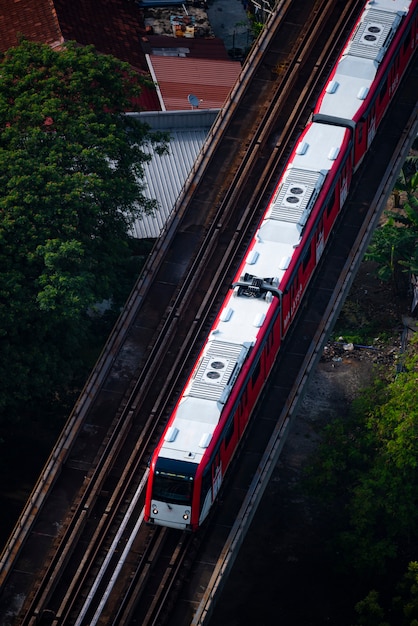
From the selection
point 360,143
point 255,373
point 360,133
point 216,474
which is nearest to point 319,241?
point 360,143

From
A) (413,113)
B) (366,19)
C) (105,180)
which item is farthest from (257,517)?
(366,19)

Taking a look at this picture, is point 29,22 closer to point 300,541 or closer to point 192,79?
point 192,79

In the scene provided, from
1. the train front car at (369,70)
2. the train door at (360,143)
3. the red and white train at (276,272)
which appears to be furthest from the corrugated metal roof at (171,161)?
the train door at (360,143)

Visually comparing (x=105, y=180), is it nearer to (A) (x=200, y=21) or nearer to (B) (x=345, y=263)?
(B) (x=345, y=263)

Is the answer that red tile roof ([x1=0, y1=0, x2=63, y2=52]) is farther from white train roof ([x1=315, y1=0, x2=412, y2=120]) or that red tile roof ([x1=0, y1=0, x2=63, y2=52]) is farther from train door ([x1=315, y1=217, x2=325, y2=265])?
train door ([x1=315, y1=217, x2=325, y2=265])

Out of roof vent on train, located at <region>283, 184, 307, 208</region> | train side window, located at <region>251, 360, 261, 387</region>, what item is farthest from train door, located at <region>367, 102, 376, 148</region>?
train side window, located at <region>251, 360, 261, 387</region>

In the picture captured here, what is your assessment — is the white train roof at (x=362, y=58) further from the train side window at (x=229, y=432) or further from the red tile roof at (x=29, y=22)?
the red tile roof at (x=29, y=22)

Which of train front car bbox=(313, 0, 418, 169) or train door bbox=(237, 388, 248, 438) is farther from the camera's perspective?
train front car bbox=(313, 0, 418, 169)
